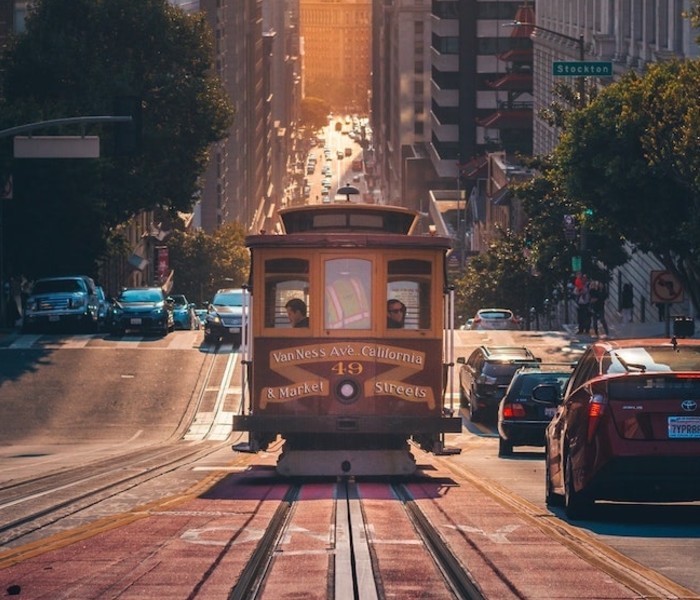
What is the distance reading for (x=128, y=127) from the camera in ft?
124

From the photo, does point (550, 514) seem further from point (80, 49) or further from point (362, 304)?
point (80, 49)

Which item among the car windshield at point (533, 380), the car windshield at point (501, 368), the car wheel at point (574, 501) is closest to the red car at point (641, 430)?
the car wheel at point (574, 501)

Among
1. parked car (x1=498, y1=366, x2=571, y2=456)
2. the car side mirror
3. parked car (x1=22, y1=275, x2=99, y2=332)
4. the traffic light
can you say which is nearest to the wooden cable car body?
the car side mirror

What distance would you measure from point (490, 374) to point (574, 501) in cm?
2064

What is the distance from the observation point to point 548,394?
1639cm

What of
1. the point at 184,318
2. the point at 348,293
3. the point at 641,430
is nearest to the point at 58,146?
the point at 348,293

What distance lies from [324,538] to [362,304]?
7906 mm

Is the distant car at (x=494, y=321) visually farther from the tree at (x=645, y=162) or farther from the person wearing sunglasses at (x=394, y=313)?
the person wearing sunglasses at (x=394, y=313)

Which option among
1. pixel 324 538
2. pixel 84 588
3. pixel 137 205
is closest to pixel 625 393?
pixel 324 538

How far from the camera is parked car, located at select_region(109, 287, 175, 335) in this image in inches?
1966

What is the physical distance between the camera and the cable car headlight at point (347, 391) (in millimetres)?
21734

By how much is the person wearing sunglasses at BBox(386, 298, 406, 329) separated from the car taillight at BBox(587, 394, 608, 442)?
6928 millimetres

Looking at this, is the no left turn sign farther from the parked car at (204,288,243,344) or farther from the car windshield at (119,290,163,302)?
the car windshield at (119,290,163,302)

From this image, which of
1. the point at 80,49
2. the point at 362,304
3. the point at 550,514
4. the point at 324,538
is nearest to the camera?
A: the point at 324,538
